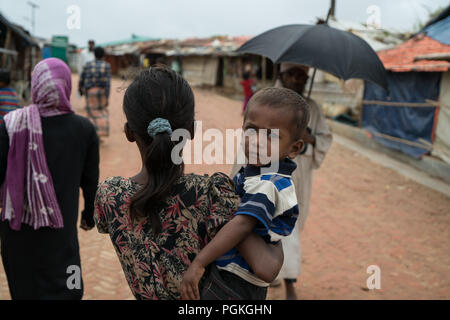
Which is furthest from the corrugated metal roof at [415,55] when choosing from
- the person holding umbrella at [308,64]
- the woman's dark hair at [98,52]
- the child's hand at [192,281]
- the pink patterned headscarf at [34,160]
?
the child's hand at [192,281]

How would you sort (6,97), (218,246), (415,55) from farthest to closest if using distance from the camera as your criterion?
(415,55) < (6,97) < (218,246)

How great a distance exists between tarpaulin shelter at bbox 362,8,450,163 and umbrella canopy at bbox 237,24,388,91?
4673mm

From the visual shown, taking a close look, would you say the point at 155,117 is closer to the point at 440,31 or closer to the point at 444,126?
the point at 444,126

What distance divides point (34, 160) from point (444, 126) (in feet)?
27.5

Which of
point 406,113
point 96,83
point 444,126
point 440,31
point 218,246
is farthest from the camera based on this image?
point 440,31

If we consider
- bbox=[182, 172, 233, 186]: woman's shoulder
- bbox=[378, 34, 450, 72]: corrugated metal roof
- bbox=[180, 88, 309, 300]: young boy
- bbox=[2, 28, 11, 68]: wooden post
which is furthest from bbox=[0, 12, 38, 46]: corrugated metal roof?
bbox=[180, 88, 309, 300]: young boy

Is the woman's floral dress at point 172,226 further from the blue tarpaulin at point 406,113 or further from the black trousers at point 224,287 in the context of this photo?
the blue tarpaulin at point 406,113

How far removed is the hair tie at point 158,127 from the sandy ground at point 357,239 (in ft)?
1.05

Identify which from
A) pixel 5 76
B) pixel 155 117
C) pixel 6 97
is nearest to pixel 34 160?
pixel 155 117

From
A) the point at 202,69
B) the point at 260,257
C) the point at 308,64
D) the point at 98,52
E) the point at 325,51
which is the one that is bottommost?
the point at 260,257

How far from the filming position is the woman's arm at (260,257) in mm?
1201

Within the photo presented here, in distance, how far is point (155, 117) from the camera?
127cm

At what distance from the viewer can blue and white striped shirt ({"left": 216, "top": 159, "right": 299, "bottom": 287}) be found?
1231mm

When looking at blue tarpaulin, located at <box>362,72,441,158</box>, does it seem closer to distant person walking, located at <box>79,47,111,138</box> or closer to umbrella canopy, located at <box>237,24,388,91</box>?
umbrella canopy, located at <box>237,24,388,91</box>
